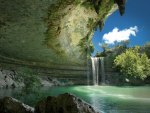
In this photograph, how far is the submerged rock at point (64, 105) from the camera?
873 centimetres

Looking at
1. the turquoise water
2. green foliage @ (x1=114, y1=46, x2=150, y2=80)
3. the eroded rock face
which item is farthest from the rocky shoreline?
green foliage @ (x1=114, y1=46, x2=150, y2=80)

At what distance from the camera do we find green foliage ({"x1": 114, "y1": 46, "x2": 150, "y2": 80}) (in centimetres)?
5038

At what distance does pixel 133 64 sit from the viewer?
5216cm

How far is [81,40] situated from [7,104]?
32465 mm

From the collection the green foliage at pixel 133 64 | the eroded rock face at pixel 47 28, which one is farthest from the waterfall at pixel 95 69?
the green foliage at pixel 133 64

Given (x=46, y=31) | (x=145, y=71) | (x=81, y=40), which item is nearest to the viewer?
(x=46, y=31)

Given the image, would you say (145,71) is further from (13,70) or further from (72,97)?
(72,97)

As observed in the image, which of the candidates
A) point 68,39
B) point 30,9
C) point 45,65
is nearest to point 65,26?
point 68,39

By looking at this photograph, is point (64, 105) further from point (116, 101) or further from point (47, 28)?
point (47, 28)

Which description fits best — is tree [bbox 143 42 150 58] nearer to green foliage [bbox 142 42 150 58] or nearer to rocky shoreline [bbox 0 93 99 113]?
green foliage [bbox 142 42 150 58]

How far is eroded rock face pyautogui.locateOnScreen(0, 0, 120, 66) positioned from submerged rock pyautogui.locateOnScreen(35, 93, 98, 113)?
15.6m

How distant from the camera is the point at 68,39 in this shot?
38906mm

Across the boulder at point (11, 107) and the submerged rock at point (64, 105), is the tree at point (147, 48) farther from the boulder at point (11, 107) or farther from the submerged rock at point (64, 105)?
the submerged rock at point (64, 105)

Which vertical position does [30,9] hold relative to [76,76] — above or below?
above
